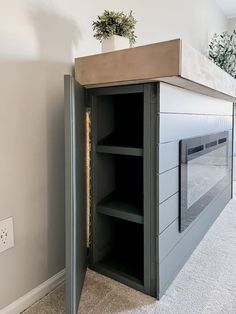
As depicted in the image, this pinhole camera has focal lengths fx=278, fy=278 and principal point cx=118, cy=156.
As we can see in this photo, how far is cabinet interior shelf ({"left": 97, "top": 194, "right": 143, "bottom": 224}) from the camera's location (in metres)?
1.54

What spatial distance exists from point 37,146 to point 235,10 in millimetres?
4196

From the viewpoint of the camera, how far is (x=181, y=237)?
175cm

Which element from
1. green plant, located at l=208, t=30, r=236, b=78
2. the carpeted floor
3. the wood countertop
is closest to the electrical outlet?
the carpeted floor

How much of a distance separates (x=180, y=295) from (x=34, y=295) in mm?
764

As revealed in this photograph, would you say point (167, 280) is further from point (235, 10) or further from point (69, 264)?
point (235, 10)

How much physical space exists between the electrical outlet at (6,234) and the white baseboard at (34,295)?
29 centimetres

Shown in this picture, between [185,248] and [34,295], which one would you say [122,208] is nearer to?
[185,248]

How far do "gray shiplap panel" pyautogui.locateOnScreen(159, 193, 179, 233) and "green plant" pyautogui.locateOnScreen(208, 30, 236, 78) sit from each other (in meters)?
2.62

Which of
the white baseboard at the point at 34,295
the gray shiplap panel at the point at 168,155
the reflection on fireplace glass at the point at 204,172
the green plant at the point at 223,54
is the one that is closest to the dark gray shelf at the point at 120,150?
the gray shiplap panel at the point at 168,155

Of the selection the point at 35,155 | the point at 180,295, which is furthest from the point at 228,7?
the point at 180,295

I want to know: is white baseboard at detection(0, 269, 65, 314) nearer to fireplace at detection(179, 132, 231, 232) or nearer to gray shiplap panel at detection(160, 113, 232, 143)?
fireplace at detection(179, 132, 231, 232)

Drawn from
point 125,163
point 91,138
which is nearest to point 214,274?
point 125,163

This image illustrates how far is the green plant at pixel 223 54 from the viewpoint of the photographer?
11.8 feet

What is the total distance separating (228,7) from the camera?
13.5 ft
